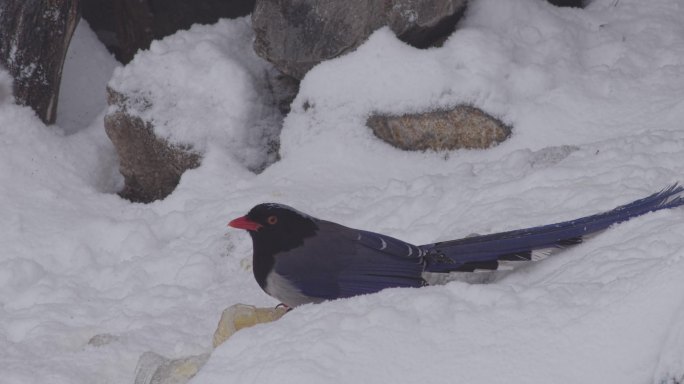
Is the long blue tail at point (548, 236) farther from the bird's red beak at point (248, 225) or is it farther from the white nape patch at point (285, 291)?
the bird's red beak at point (248, 225)

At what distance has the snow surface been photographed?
10.1 feet

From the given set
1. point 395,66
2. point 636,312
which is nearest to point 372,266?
point 636,312

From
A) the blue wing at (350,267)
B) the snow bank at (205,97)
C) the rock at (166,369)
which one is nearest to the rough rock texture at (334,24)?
the snow bank at (205,97)

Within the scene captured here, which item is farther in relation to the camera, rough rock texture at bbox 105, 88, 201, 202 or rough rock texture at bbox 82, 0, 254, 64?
rough rock texture at bbox 82, 0, 254, 64

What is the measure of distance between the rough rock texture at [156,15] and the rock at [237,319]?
Result: 3725 millimetres

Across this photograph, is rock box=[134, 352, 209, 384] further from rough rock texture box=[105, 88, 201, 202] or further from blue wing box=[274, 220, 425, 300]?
rough rock texture box=[105, 88, 201, 202]

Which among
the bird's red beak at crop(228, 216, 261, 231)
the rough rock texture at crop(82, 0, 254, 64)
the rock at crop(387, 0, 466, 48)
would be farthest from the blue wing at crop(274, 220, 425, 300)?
the rough rock texture at crop(82, 0, 254, 64)

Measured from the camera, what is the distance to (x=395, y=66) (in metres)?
5.95

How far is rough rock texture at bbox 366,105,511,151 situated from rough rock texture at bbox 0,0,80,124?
7.07ft

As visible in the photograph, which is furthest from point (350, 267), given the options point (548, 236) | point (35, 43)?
point (35, 43)

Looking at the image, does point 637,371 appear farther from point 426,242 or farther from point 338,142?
point 338,142

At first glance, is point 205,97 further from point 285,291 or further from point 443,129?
point 285,291

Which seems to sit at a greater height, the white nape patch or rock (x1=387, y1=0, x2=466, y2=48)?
rock (x1=387, y1=0, x2=466, y2=48)

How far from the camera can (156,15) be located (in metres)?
7.29
